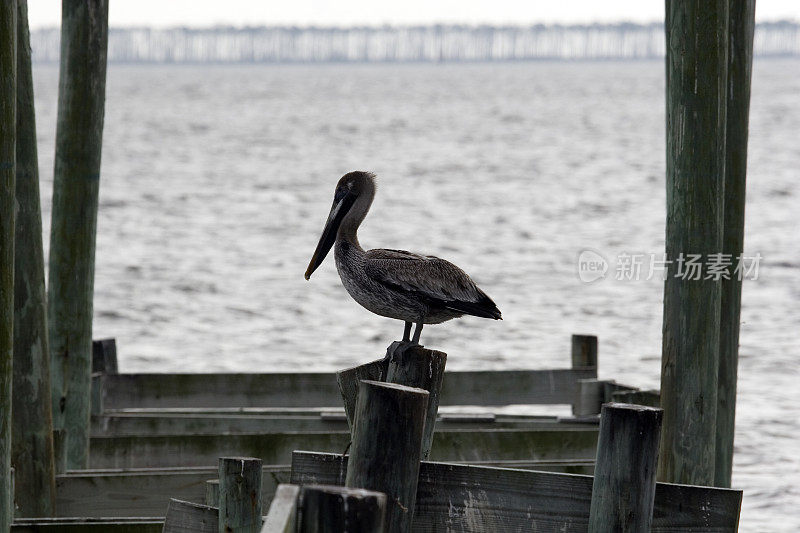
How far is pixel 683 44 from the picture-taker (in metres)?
6.27

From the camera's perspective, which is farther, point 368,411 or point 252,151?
point 252,151

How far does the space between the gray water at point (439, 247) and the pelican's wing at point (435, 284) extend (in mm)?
5634

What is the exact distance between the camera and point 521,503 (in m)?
4.46

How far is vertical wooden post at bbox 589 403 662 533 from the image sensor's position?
14.0 feet

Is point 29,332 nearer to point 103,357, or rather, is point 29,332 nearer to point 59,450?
point 59,450

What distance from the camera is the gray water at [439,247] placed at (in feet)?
61.2

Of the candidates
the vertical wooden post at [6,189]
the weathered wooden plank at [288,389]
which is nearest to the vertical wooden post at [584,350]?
the weathered wooden plank at [288,389]

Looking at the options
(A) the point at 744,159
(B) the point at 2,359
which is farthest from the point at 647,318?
(B) the point at 2,359

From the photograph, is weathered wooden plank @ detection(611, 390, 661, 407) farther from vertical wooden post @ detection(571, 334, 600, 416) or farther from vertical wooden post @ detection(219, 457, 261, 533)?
vertical wooden post @ detection(219, 457, 261, 533)

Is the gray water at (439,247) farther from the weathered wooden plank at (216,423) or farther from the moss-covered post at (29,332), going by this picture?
the moss-covered post at (29,332)

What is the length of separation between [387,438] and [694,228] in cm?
279

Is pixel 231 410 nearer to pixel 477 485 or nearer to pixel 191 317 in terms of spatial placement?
pixel 477 485

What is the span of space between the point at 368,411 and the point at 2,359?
2.08m

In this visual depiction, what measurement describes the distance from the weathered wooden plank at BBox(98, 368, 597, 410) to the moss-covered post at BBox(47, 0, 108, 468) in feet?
3.95
